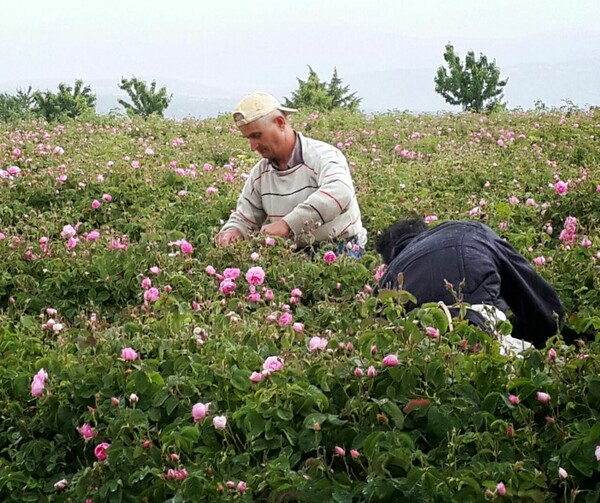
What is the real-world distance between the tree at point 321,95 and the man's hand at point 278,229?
50.4 ft

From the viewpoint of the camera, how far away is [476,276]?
3.62 meters

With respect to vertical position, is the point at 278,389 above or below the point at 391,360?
below

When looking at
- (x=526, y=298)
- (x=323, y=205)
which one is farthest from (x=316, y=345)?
(x=323, y=205)

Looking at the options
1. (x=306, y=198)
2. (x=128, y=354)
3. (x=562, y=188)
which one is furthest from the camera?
(x=562, y=188)

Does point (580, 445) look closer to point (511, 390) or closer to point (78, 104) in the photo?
point (511, 390)

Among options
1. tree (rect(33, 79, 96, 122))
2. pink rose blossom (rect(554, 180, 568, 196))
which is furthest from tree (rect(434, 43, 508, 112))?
pink rose blossom (rect(554, 180, 568, 196))

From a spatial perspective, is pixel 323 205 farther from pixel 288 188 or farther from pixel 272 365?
pixel 272 365

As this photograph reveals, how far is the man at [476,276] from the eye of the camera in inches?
143

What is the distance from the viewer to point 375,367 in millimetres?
2830

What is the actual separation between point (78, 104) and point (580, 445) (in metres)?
21.1

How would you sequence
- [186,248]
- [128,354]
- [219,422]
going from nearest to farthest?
[219,422] < [128,354] < [186,248]

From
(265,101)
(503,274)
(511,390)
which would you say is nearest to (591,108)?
(265,101)

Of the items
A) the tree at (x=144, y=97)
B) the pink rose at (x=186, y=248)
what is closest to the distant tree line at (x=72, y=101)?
the tree at (x=144, y=97)

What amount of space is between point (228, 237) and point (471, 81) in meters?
21.9
